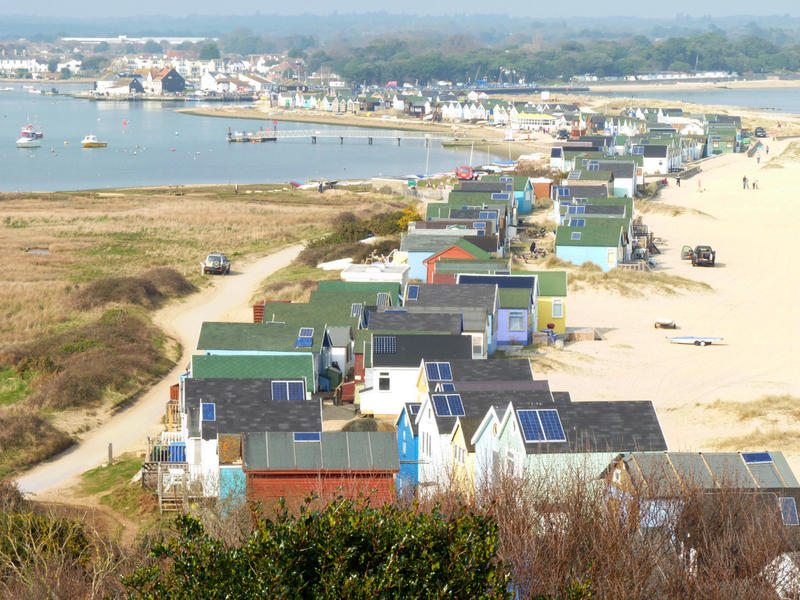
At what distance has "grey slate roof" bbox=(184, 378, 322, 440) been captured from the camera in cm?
2227

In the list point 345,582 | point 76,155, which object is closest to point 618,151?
point 76,155

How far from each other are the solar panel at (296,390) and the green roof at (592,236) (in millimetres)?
24437

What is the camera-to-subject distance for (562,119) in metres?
138

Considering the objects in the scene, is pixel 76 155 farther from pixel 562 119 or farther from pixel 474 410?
pixel 474 410

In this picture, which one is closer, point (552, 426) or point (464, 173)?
point (552, 426)

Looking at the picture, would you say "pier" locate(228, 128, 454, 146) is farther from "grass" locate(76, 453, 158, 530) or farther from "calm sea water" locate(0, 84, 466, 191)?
"grass" locate(76, 453, 158, 530)

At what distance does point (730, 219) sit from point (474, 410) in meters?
45.3

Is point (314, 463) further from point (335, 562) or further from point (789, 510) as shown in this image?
point (335, 562)

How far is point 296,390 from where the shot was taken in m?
25.2

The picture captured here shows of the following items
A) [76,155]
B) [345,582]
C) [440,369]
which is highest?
[345,582]

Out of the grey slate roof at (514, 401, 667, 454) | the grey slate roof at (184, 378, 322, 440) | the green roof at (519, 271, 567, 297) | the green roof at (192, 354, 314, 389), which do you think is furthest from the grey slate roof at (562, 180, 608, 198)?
the grey slate roof at (514, 401, 667, 454)

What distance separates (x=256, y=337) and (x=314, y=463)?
10.8 m

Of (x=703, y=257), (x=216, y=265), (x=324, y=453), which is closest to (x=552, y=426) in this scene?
(x=324, y=453)

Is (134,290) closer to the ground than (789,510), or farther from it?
closer to the ground
